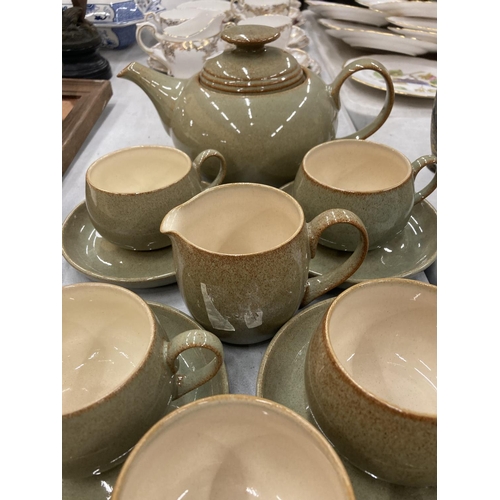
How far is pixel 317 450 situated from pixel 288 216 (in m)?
0.27

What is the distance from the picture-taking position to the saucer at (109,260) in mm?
574

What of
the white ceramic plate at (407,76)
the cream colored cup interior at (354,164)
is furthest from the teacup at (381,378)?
the white ceramic plate at (407,76)

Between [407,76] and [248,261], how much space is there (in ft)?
2.70

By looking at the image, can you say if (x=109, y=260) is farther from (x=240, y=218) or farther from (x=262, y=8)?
(x=262, y=8)

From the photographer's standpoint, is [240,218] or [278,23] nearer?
[240,218]

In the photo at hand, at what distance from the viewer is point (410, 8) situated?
1093mm

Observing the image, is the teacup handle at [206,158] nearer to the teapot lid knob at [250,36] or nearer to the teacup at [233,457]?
the teapot lid knob at [250,36]

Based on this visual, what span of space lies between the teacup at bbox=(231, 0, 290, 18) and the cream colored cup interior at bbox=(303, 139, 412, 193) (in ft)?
2.10

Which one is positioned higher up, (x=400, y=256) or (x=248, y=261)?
(x=248, y=261)

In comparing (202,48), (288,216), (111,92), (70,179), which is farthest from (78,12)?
(288,216)

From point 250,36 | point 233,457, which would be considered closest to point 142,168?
point 250,36

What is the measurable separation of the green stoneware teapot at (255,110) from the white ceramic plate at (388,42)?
487 mm

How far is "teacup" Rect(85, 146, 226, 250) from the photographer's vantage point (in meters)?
0.57

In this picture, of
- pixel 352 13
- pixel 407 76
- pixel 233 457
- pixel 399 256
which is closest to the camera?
pixel 233 457
